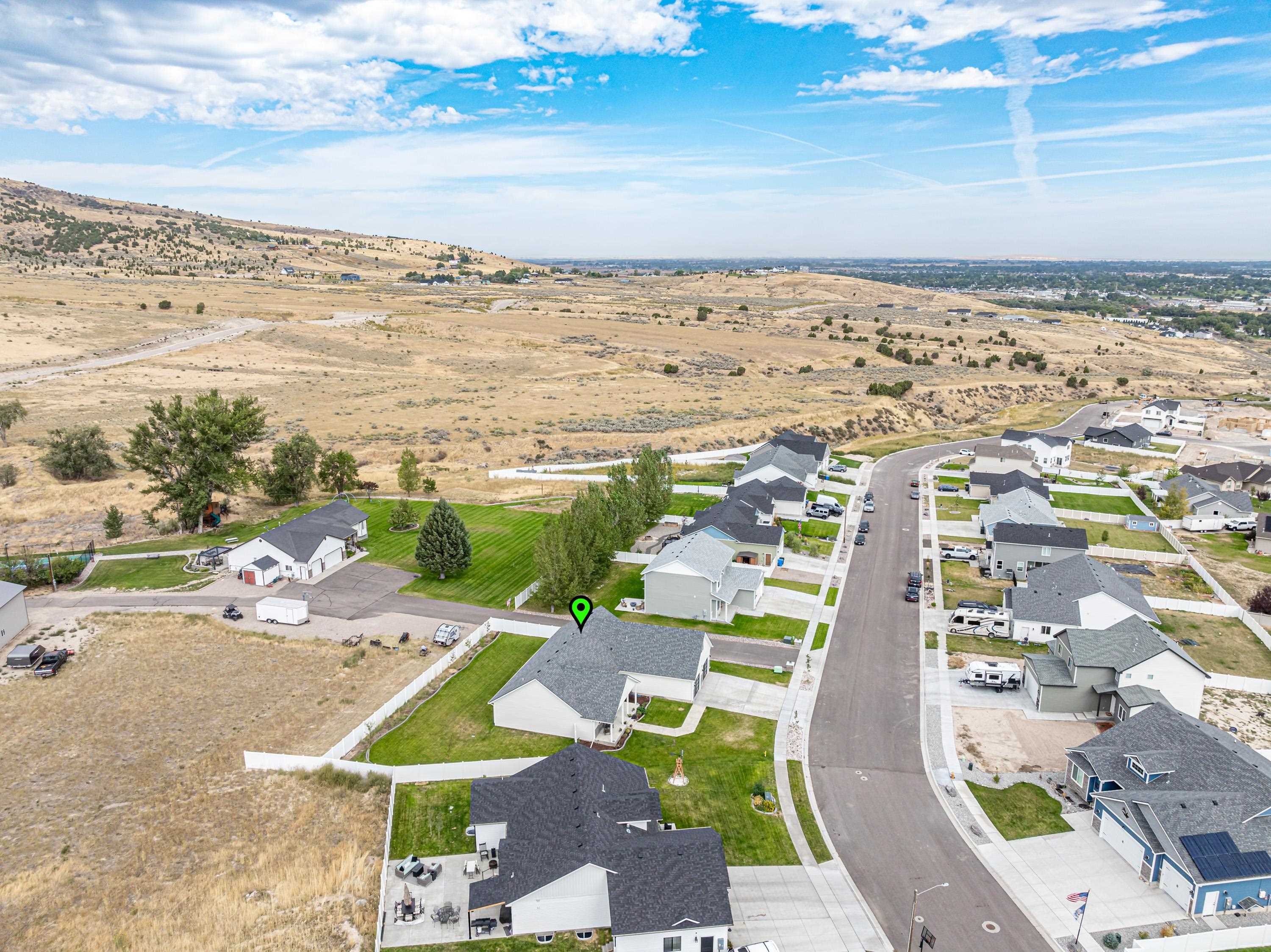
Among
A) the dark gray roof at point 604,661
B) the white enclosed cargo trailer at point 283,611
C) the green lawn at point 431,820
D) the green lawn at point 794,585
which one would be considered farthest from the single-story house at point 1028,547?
the white enclosed cargo trailer at point 283,611

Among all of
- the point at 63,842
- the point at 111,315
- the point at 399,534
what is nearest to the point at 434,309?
the point at 111,315

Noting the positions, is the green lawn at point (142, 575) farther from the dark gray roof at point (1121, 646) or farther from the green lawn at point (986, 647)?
the dark gray roof at point (1121, 646)

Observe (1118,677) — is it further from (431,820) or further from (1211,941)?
(431,820)

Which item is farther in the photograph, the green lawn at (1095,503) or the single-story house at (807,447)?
the single-story house at (807,447)

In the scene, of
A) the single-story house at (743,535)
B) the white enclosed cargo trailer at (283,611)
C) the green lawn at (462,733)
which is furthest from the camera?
the single-story house at (743,535)

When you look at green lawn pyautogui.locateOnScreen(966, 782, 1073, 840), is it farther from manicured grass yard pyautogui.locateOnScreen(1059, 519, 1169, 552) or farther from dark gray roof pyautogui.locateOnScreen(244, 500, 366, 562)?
dark gray roof pyautogui.locateOnScreen(244, 500, 366, 562)

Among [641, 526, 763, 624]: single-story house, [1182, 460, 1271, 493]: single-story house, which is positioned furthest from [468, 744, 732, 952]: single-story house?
[1182, 460, 1271, 493]: single-story house

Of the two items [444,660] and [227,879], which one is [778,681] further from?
[227,879]

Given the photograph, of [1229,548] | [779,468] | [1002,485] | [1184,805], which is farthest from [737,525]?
[1229,548]
